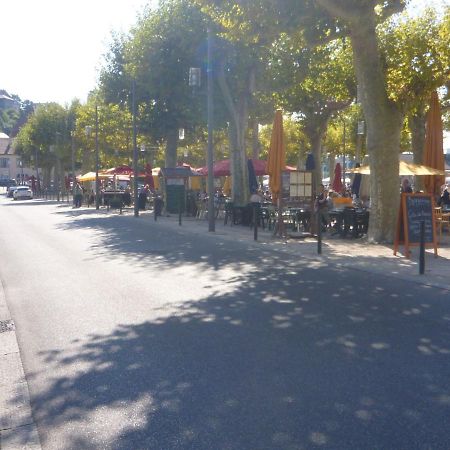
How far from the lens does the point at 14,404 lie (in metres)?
5.00

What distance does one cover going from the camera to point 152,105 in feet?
115

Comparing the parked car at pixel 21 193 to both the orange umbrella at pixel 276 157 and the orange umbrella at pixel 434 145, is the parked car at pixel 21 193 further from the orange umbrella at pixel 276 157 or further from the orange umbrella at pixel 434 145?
the orange umbrella at pixel 434 145

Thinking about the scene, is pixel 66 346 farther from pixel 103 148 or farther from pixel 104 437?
pixel 103 148

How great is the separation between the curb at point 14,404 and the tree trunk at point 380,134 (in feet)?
36.2

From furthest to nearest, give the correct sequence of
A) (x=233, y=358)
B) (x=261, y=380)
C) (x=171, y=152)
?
(x=171, y=152), (x=233, y=358), (x=261, y=380)

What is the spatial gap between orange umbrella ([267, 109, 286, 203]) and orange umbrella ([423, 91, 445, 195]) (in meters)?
4.16

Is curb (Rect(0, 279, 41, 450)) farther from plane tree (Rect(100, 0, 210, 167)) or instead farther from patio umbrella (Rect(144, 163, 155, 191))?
patio umbrella (Rect(144, 163, 155, 191))

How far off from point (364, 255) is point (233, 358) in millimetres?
8462

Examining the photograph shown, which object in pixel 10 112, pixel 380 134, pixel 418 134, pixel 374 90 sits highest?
pixel 10 112

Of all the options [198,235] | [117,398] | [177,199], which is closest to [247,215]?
[198,235]

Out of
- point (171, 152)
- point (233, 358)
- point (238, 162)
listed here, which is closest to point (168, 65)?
point (238, 162)

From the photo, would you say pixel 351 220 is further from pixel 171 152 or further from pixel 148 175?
pixel 171 152

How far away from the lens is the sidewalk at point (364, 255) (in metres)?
11.1

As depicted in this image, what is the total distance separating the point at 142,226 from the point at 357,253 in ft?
38.4
